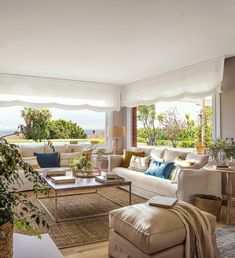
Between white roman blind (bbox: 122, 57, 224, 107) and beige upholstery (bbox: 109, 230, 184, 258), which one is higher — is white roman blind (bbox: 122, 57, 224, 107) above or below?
above

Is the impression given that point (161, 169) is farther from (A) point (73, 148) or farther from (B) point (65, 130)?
(B) point (65, 130)

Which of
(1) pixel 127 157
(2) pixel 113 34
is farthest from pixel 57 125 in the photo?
(2) pixel 113 34

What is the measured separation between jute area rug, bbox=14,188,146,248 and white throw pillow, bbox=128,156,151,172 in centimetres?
51

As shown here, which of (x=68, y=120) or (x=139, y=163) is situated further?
(x=68, y=120)

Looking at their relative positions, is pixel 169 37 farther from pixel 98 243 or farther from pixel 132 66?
pixel 98 243

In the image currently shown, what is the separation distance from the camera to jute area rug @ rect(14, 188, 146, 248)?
300cm

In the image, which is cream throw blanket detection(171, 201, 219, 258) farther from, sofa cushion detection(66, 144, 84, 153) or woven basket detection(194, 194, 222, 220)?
sofa cushion detection(66, 144, 84, 153)

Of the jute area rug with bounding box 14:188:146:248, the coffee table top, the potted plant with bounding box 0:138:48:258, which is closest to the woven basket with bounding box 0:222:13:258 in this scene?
the potted plant with bounding box 0:138:48:258

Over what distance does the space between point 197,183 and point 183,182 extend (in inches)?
10.5

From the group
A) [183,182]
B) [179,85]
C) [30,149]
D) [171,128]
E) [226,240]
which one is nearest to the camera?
[226,240]

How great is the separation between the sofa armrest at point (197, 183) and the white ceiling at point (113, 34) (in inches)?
71.9

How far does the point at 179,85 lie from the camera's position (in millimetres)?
5289

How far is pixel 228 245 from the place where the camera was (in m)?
2.80

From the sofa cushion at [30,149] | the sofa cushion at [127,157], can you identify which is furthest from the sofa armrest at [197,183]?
the sofa cushion at [30,149]
